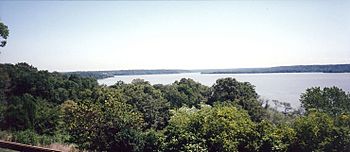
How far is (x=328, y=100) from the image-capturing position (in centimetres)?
1969

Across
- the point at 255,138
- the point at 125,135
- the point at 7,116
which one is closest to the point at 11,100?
the point at 7,116

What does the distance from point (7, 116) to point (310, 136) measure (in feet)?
52.0

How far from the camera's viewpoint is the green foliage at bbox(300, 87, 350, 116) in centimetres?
1880

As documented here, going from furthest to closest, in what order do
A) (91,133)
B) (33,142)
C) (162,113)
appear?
(162,113) < (91,133) < (33,142)

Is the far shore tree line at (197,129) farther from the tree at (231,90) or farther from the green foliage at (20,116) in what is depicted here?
the tree at (231,90)

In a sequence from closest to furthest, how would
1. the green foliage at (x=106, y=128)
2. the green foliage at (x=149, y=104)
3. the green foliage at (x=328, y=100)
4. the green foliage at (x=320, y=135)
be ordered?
the green foliage at (x=320, y=135)
the green foliage at (x=106, y=128)
the green foliage at (x=328, y=100)
the green foliage at (x=149, y=104)

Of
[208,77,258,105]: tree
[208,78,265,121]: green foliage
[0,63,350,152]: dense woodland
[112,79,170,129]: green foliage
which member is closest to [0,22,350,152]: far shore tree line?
[0,63,350,152]: dense woodland

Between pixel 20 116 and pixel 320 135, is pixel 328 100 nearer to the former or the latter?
pixel 320 135

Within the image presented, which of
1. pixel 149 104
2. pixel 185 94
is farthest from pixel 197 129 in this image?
pixel 185 94

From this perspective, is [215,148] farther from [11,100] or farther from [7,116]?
[11,100]

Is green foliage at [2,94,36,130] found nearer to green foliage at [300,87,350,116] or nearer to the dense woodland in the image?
the dense woodland

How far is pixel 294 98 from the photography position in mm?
39344

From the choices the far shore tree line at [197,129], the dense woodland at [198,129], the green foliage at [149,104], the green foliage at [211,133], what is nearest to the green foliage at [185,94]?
the green foliage at [149,104]

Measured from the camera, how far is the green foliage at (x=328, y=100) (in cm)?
1880
